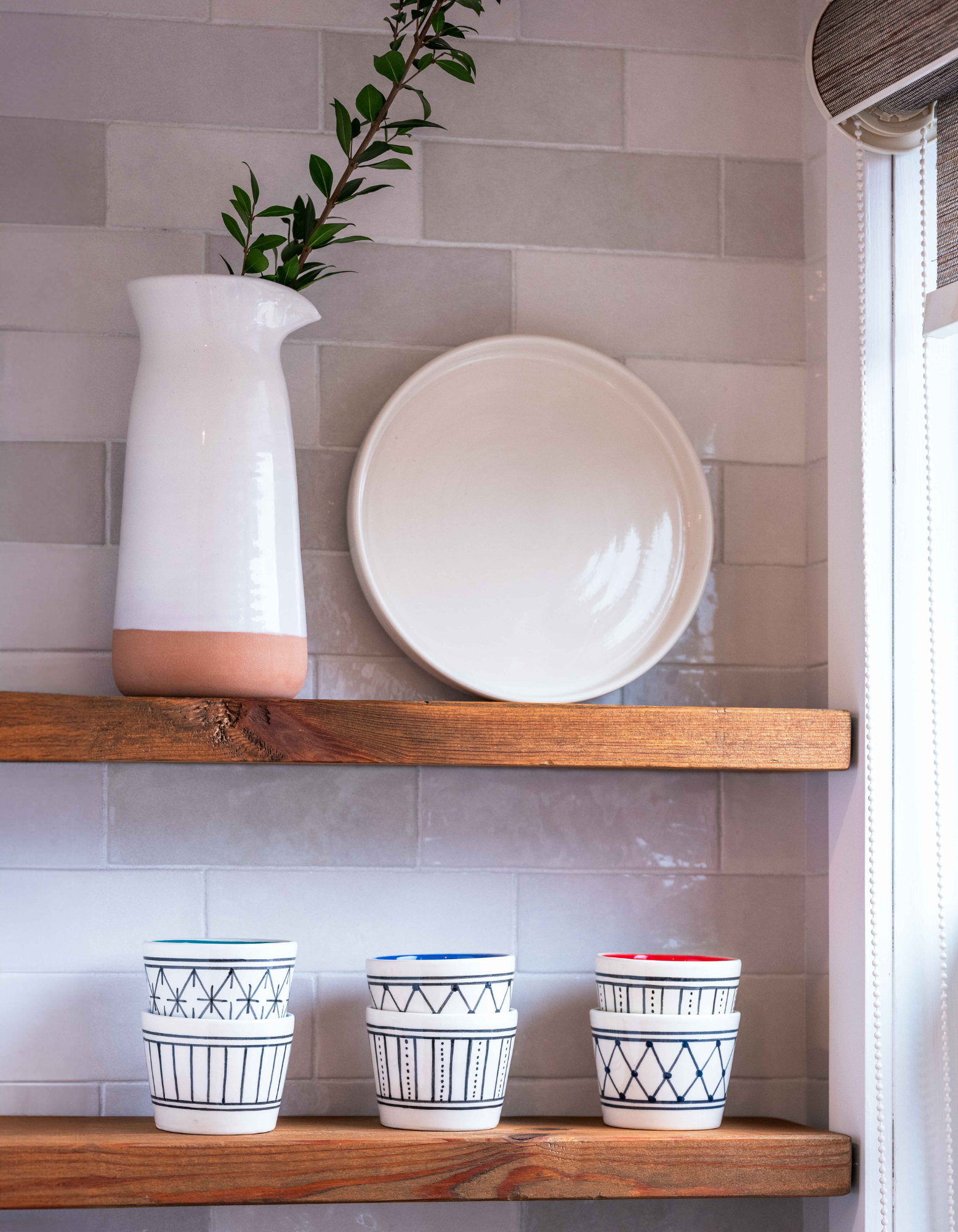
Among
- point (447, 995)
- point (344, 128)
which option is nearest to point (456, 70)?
point (344, 128)

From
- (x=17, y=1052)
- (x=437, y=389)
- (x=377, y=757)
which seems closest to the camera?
(x=377, y=757)

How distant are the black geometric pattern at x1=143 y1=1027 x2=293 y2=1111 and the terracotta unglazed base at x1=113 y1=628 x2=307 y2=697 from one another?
0.28 m

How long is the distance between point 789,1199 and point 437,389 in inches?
35.0

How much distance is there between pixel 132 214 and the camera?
1300mm

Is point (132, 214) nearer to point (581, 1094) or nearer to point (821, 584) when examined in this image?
point (821, 584)

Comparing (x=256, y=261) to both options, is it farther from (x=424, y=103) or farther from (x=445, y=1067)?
(x=445, y=1067)

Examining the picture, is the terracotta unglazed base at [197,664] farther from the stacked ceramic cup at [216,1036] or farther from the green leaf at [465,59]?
the green leaf at [465,59]

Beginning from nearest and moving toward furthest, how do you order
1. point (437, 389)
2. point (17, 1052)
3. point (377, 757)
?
point (377, 757)
point (17, 1052)
point (437, 389)

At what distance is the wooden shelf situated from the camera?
3.35ft

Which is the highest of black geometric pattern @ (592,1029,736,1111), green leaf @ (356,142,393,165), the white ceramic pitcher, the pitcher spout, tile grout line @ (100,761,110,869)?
green leaf @ (356,142,393,165)

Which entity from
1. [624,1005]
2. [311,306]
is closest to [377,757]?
[624,1005]

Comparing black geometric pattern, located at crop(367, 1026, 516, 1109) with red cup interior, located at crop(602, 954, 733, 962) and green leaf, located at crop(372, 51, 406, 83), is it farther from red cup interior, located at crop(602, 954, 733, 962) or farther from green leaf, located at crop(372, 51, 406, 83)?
green leaf, located at crop(372, 51, 406, 83)

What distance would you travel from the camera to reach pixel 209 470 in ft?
3.71

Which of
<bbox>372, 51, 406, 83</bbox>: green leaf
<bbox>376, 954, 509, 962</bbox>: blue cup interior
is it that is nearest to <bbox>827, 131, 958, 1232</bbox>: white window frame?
<bbox>376, 954, 509, 962</bbox>: blue cup interior
